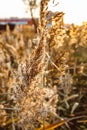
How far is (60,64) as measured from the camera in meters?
1.56

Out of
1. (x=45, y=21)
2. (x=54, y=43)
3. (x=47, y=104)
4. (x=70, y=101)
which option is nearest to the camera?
(x=45, y=21)

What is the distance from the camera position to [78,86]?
3.17m

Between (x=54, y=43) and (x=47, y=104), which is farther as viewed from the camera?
(x=47, y=104)

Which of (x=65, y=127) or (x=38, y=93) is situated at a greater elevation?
(x=38, y=93)

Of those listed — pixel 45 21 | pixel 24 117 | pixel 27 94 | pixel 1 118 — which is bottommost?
pixel 1 118

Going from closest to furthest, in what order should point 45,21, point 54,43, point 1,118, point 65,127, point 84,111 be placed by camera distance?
point 45,21, point 54,43, point 1,118, point 65,127, point 84,111

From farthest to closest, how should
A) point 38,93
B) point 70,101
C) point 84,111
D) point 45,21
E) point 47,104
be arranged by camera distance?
point 70,101
point 84,111
point 47,104
point 38,93
point 45,21

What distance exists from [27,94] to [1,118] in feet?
2.06

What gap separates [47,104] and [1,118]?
0.96 feet

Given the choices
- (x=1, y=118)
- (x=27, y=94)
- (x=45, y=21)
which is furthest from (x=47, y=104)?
(x=45, y=21)

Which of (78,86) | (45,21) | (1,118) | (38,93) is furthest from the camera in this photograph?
(78,86)

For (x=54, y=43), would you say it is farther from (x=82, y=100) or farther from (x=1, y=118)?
(x=82, y=100)

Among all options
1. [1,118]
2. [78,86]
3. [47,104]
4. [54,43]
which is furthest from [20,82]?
[78,86]

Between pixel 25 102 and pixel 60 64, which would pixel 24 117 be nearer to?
pixel 25 102
